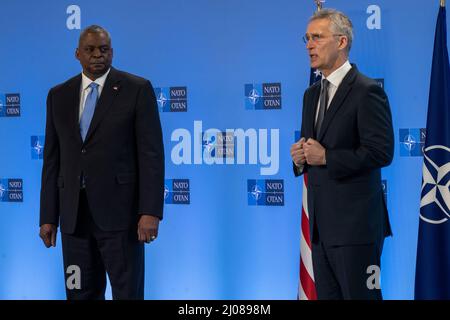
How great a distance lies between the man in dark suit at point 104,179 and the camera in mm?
3656

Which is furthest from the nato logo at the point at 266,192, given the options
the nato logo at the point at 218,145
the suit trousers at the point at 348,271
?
the suit trousers at the point at 348,271

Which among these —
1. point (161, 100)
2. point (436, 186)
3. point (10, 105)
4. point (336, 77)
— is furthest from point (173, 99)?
point (336, 77)

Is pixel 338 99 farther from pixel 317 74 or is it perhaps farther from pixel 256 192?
pixel 256 192

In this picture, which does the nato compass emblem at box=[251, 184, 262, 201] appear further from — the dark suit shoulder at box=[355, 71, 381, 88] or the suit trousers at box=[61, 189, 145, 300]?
the dark suit shoulder at box=[355, 71, 381, 88]

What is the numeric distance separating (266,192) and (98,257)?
4.91 ft

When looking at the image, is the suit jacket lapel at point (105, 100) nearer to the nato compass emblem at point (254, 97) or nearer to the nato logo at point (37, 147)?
the nato compass emblem at point (254, 97)

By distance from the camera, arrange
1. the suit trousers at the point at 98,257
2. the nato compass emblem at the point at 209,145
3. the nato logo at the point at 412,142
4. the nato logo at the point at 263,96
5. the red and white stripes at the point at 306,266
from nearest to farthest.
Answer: the suit trousers at the point at 98,257 < the red and white stripes at the point at 306,266 < the nato logo at the point at 412,142 < the nato logo at the point at 263,96 < the nato compass emblem at the point at 209,145

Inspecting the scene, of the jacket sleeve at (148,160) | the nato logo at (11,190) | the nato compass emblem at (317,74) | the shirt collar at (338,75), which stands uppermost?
the nato compass emblem at (317,74)

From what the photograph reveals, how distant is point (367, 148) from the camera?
127 inches

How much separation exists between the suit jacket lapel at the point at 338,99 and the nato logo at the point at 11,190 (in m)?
2.82

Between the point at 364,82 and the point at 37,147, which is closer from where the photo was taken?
the point at 364,82

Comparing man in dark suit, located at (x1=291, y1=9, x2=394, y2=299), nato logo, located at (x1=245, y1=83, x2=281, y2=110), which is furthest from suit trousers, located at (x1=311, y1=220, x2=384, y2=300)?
nato logo, located at (x1=245, y1=83, x2=281, y2=110)

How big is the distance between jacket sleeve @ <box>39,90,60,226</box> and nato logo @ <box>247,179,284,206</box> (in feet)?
4.95
